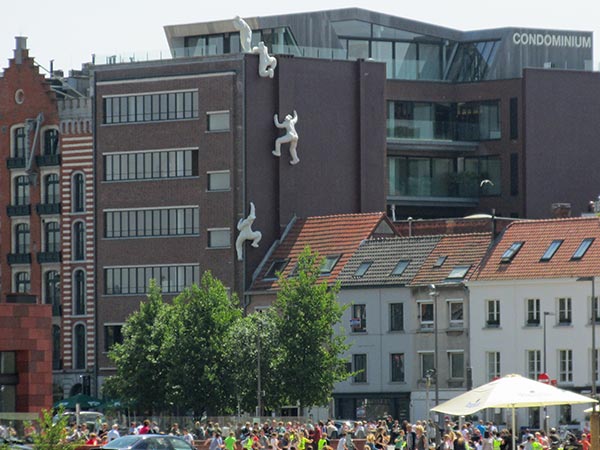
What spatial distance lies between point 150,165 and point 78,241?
25.7ft

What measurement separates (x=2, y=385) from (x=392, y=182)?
5569 centimetres

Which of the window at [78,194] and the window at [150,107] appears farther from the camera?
the window at [78,194]

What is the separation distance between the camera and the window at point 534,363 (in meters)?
104

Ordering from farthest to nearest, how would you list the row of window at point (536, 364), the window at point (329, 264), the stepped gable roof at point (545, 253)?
1. the window at point (329, 264)
2. the stepped gable roof at point (545, 253)
3. the row of window at point (536, 364)

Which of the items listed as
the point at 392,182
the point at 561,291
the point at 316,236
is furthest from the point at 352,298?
the point at 392,182

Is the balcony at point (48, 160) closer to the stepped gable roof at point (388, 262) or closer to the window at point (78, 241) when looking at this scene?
the window at point (78, 241)

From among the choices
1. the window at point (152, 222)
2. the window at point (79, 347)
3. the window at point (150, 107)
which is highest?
the window at point (150, 107)

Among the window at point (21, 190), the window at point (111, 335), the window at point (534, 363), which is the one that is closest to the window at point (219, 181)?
the window at point (111, 335)

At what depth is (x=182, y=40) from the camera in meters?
133

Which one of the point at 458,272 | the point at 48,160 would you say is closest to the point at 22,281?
the point at 48,160

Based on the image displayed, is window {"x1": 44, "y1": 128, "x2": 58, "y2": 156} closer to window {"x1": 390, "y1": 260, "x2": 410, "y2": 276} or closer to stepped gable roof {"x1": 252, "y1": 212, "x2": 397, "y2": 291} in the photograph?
stepped gable roof {"x1": 252, "y1": 212, "x2": 397, "y2": 291}

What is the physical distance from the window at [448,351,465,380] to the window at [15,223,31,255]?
33262mm

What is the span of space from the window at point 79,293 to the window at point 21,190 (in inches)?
236

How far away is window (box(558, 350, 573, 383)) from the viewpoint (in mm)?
102688
